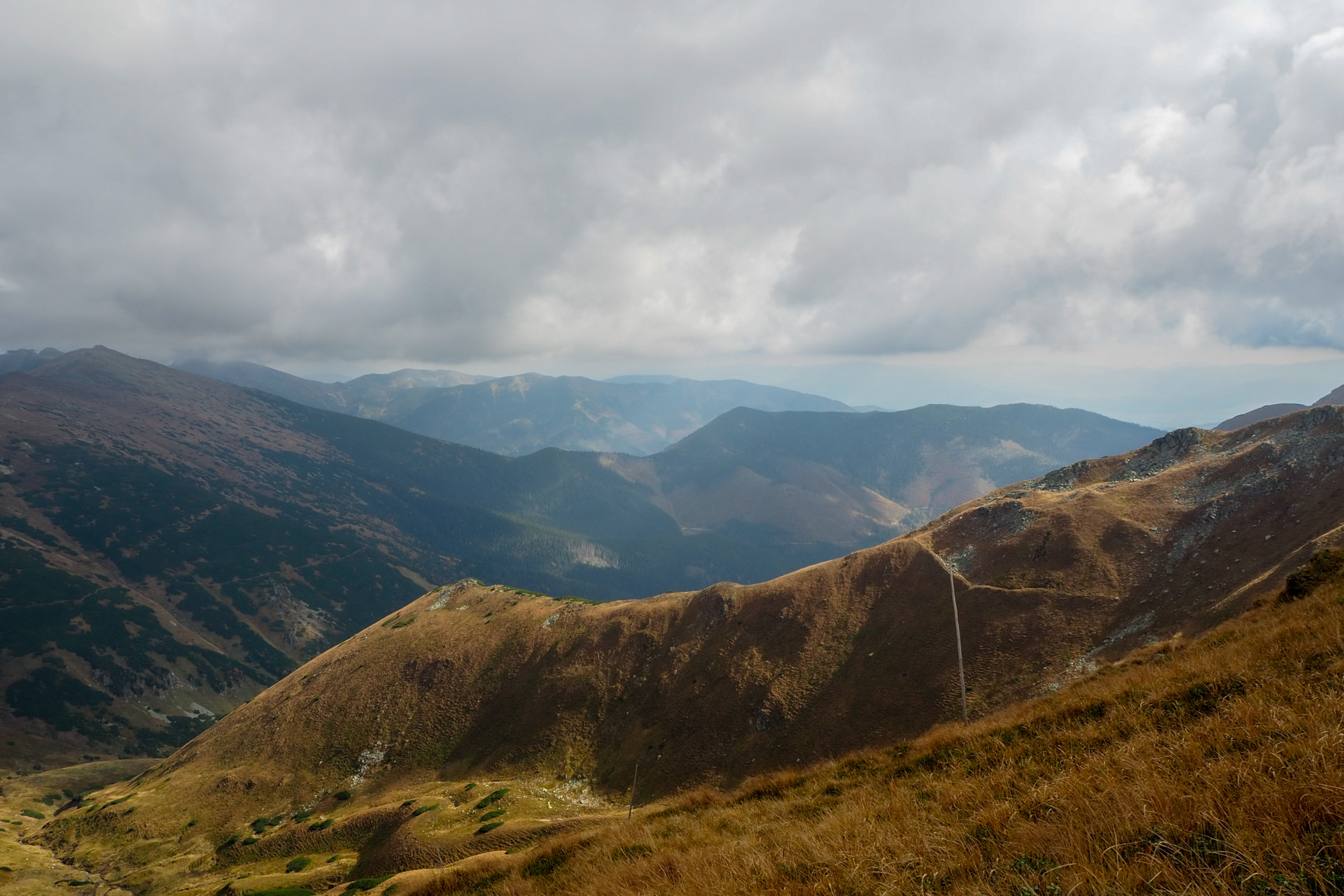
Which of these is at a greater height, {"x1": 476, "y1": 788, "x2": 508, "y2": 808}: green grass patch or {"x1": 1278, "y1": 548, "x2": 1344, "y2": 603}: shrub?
{"x1": 1278, "y1": 548, "x2": 1344, "y2": 603}: shrub

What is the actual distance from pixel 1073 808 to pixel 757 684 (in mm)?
57258

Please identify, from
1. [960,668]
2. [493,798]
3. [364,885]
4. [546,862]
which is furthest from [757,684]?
[546,862]

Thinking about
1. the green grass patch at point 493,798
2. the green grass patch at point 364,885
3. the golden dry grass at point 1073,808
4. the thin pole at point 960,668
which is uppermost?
the golden dry grass at point 1073,808

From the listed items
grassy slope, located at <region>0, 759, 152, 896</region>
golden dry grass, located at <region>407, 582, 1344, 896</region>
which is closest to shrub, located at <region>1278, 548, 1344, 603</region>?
golden dry grass, located at <region>407, 582, 1344, 896</region>

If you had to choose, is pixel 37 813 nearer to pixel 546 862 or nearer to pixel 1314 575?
pixel 546 862

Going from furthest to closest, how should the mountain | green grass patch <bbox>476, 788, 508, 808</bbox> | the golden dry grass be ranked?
green grass patch <bbox>476, 788, 508, 808</bbox>, the mountain, the golden dry grass

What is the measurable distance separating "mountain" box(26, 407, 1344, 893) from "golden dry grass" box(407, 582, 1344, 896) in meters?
0.28

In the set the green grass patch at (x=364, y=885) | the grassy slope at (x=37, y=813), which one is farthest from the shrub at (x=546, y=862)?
the grassy slope at (x=37, y=813)

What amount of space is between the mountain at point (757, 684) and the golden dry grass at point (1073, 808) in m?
0.28

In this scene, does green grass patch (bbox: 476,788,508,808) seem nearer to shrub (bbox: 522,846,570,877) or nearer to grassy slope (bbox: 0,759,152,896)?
shrub (bbox: 522,846,570,877)

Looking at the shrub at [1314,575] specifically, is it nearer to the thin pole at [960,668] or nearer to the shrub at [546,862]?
the thin pole at [960,668]

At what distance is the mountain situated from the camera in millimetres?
19484

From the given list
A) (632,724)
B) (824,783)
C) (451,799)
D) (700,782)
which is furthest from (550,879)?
(632,724)

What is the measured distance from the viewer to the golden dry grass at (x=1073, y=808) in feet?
22.0
